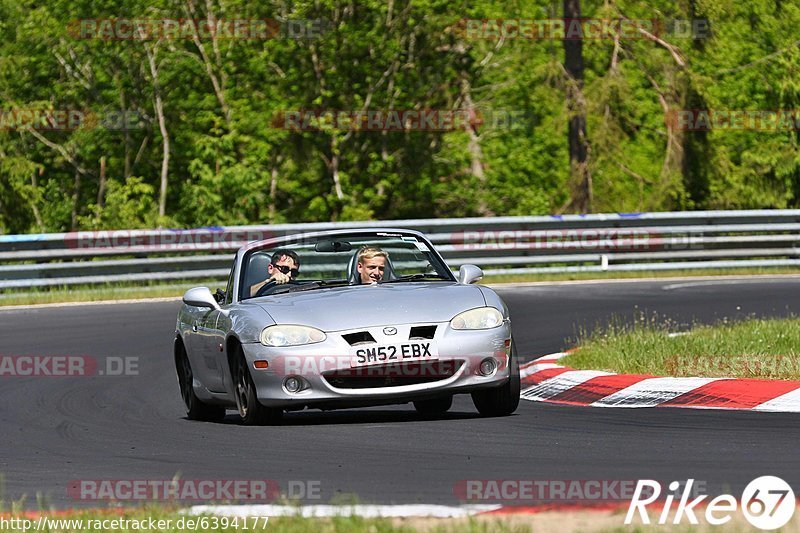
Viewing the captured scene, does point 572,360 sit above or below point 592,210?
above

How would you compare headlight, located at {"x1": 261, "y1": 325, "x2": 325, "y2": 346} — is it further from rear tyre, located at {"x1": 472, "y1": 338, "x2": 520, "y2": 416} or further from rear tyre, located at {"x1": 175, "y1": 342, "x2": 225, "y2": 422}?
rear tyre, located at {"x1": 175, "y1": 342, "x2": 225, "y2": 422}

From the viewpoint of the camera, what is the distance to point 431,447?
918 cm

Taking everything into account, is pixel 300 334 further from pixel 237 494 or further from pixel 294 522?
pixel 294 522

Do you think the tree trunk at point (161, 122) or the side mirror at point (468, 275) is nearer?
the side mirror at point (468, 275)

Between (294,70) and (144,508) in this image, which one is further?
(294,70)

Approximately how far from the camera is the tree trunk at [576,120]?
3353cm

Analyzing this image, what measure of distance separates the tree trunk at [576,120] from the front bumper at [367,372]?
76.5 ft

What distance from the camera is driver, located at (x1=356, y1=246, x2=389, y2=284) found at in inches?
456

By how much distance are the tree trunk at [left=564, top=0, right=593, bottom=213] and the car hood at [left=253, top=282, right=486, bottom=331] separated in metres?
22.8

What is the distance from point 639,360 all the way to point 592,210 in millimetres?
21554

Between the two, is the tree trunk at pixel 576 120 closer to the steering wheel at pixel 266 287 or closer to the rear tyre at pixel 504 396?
the steering wheel at pixel 266 287

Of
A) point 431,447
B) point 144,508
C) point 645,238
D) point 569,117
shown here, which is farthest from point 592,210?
point 144,508

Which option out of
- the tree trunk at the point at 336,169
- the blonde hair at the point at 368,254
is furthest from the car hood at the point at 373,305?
the tree trunk at the point at 336,169

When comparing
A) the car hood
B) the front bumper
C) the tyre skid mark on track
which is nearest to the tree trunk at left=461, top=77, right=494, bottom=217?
the tyre skid mark on track
